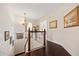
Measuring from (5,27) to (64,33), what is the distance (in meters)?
0.96

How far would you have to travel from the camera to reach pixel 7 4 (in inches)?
61.1

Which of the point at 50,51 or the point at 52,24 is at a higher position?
the point at 52,24

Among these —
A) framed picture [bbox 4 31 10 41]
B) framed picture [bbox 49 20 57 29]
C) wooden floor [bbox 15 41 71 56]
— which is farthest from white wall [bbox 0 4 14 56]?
framed picture [bbox 49 20 57 29]

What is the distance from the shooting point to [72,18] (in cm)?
142

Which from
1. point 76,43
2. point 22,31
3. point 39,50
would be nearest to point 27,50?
point 39,50

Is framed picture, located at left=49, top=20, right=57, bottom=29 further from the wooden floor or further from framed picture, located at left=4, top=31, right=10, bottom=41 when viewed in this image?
framed picture, located at left=4, top=31, right=10, bottom=41

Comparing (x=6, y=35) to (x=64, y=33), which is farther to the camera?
(x=6, y=35)

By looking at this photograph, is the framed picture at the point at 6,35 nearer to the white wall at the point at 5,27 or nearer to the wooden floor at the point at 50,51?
the white wall at the point at 5,27

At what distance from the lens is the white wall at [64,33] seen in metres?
1.39

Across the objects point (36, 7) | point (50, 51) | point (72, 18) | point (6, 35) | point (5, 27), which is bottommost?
point (50, 51)

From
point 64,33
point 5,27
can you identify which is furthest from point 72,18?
point 5,27

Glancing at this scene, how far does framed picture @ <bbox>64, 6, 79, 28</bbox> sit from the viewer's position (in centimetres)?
135

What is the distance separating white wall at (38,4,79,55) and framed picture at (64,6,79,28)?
1.9 inches

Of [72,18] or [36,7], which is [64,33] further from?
[36,7]
